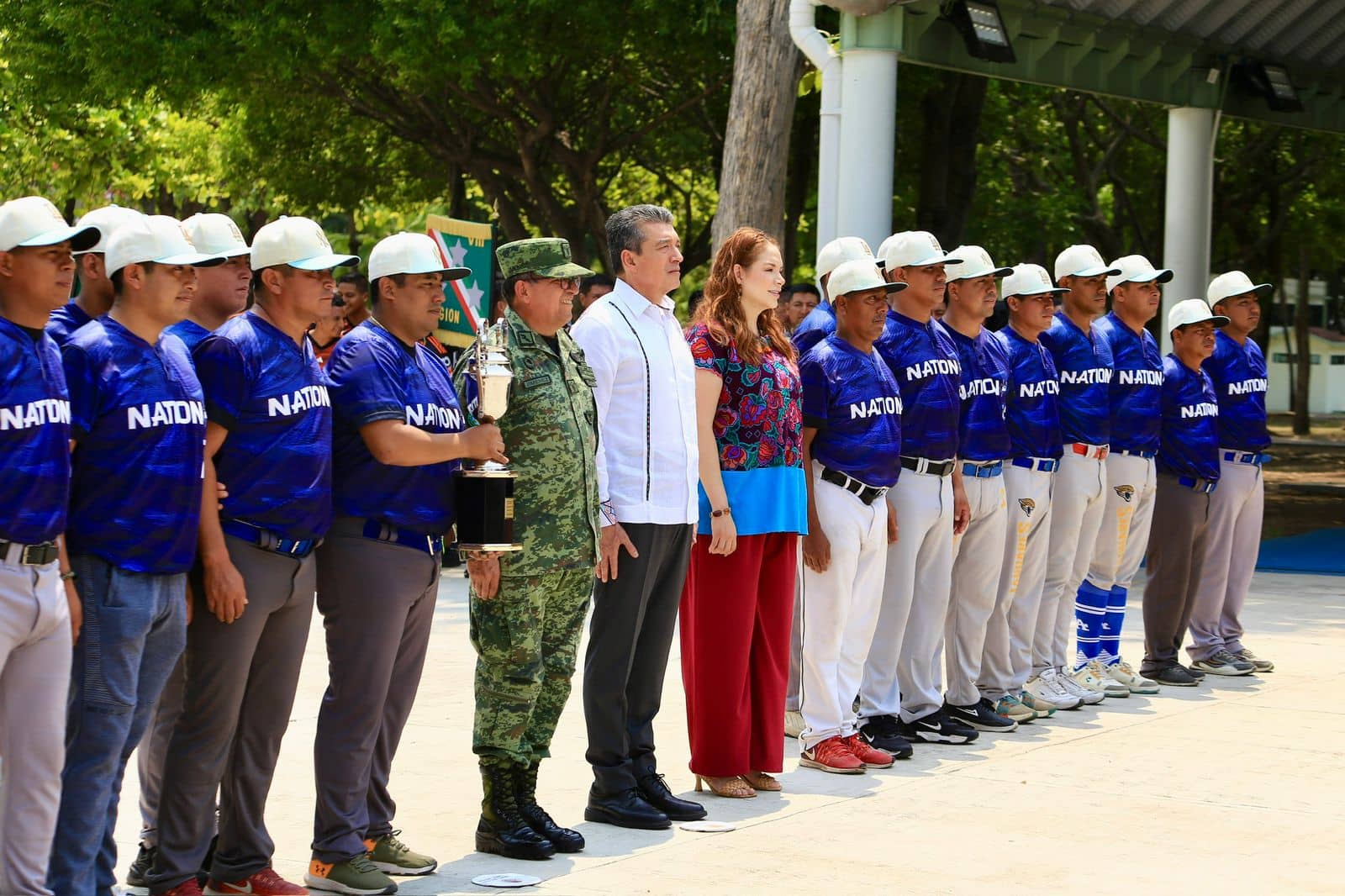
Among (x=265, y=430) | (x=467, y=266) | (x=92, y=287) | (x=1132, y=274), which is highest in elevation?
(x=467, y=266)

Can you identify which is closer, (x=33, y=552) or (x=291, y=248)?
(x=33, y=552)

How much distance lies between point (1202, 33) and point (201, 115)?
1712cm

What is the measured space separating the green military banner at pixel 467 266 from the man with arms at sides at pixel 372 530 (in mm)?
7744

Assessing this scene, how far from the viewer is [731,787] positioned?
704 cm

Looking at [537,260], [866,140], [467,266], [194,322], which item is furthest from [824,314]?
[866,140]

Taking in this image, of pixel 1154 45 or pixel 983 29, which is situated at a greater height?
pixel 1154 45

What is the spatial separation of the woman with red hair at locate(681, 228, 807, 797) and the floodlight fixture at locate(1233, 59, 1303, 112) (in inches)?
483

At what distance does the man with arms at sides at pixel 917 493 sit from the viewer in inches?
316

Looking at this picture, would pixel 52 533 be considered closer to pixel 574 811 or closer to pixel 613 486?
pixel 613 486

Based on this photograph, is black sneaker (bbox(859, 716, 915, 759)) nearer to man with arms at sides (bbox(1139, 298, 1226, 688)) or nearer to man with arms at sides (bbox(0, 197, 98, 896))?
man with arms at sides (bbox(1139, 298, 1226, 688))

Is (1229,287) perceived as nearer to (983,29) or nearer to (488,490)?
(983,29)

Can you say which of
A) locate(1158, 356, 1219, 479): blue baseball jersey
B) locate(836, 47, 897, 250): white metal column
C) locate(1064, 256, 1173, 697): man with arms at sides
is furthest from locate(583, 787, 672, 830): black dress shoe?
locate(836, 47, 897, 250): white metal column

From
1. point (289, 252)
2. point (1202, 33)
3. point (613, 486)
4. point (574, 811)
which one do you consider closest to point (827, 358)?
point (613, 486)

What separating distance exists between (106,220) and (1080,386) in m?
5.73
